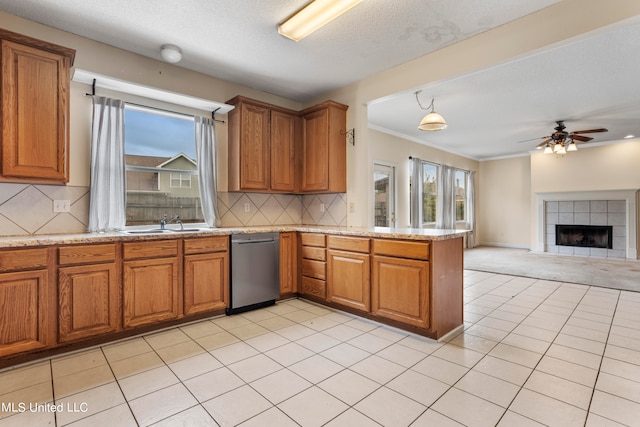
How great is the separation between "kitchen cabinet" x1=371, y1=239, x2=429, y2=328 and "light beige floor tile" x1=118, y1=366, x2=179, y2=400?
182 cm

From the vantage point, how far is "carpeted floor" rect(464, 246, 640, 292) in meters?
4.88

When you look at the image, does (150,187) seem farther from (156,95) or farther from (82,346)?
(82,346)

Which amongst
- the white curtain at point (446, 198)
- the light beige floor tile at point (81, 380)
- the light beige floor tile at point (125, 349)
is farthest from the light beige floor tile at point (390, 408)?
the white curtain at point (446, 198)

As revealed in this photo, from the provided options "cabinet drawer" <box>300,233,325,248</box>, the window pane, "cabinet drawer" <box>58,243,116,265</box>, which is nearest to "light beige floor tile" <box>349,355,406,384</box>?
"cabinet drawer" <box>300,233,325,248</box>

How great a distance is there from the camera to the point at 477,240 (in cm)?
941

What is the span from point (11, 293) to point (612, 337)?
4.76 metres

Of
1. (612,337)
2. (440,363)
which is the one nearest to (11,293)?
(440,363)

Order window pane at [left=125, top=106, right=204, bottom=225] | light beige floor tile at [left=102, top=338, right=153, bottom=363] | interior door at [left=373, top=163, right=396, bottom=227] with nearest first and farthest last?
light beige floor tile at [left=102, top=338, right=153, bottom=363] < window pane at [left=125, top=106, right=204, bottom=225] < interior door at [left=373, top=163, right=396, bottom=227]

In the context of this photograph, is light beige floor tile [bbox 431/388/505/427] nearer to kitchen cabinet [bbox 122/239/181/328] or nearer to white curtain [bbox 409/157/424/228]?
kitchen cabinet [bbox 122/239/181/328]

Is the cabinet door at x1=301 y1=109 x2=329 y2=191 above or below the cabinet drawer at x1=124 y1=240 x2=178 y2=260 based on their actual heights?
above

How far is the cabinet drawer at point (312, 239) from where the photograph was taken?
358 centimetres

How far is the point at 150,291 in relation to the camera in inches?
109

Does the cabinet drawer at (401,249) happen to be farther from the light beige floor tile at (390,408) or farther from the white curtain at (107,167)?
the white curtain at (107,167)

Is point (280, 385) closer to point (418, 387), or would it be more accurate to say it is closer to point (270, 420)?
point (270, 420)
